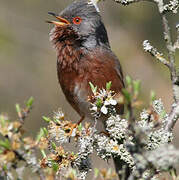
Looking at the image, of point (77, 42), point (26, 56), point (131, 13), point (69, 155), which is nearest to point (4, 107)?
point (26, 56)

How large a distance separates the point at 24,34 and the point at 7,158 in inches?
394

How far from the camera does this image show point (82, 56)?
534 cm

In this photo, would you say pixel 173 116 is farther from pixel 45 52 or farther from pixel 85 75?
pixel 45 52

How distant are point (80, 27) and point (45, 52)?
21.6ft

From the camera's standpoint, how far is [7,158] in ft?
6.70

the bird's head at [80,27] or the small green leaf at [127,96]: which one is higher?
the bird's head at [80,27]

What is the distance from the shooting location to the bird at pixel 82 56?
5.29 m

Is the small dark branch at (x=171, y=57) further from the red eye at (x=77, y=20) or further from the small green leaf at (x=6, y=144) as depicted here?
the red eye at (x=77, y=20)

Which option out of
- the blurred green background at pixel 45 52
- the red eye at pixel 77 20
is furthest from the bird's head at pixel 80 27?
the blurred green background at pixel 45 52

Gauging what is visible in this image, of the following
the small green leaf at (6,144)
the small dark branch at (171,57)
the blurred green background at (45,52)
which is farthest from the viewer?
the blurred green background at (45,52)

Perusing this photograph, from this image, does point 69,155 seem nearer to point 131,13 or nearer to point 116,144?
point 116,144

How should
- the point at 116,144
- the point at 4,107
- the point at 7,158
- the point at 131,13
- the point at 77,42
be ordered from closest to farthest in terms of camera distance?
the point at 7,158 → the point at 116,144 → the point at 77,42 → the point at 4,107 → the point at 131,13

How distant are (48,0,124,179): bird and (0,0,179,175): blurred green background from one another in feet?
17.0

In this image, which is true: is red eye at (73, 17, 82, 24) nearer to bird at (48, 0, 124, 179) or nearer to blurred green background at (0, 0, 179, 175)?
bird at (48, 0, 124, 179)
